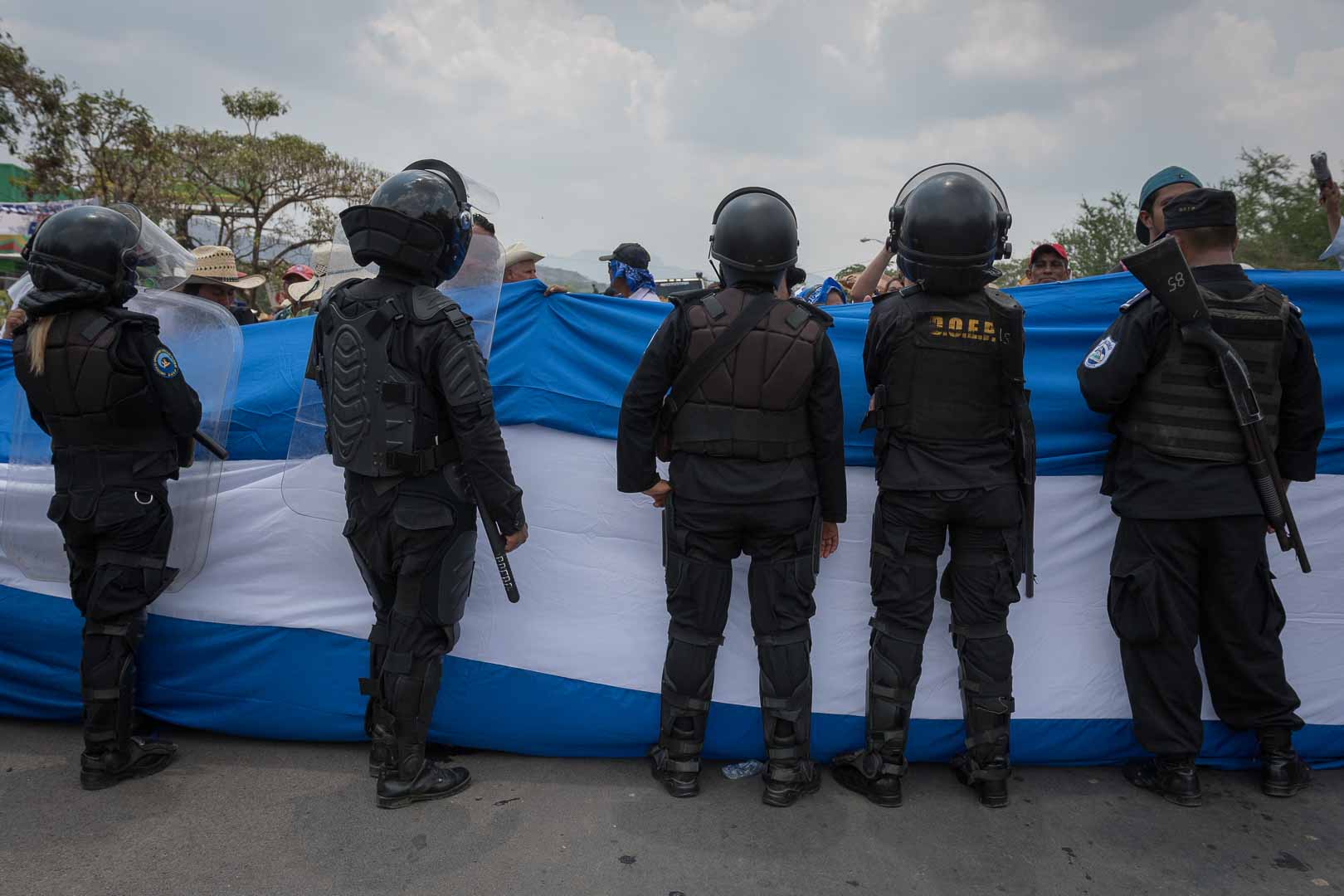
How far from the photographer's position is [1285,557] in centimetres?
320

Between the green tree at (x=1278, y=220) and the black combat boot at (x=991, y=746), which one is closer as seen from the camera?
the black combat boot at (x=991, y=746)

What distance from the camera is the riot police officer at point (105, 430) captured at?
9.42 ft

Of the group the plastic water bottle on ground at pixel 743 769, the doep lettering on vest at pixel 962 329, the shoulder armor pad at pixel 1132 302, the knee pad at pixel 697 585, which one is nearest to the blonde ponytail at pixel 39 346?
the knee pad at pixel 697 585

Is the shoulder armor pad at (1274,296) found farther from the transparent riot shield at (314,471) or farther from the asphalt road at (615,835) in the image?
the transparent riot shield at (314,471)

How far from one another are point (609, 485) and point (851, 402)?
0.98 meters

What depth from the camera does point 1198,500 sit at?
2.86 m

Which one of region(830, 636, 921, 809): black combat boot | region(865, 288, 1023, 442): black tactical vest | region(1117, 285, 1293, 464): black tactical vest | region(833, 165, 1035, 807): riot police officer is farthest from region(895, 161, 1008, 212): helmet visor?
region(830, 636, 921, 809): black combat boot

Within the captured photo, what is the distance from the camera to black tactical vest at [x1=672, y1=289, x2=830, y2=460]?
2775mm

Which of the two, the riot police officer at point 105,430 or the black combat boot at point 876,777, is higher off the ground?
the riot police officer at point 105,430

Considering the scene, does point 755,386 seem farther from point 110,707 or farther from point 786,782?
point 110,707

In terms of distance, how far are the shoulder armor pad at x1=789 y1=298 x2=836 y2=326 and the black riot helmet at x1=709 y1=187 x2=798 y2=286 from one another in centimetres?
14

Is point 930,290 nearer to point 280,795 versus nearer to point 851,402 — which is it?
point 851,402

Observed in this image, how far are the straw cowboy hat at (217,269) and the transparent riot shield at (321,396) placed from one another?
1.63 metres

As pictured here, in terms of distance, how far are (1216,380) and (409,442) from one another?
2.70 metres
